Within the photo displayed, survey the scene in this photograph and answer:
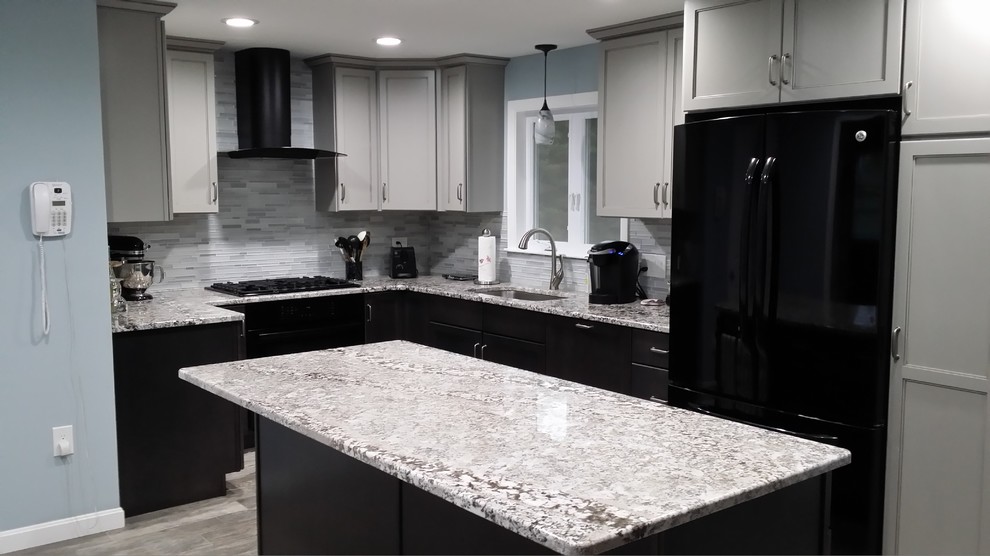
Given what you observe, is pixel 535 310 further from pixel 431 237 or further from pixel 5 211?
pixel 5 211

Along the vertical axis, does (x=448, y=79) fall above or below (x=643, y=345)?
above

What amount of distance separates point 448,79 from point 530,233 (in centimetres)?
122

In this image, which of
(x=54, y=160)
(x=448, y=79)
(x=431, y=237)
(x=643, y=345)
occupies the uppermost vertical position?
(x=448, y=79)

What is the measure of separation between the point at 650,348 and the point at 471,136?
6.72ft

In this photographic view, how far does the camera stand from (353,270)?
542 centimetres

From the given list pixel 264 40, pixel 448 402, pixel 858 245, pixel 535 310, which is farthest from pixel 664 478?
pixel 264 40

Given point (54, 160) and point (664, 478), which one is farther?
point (54, 160)

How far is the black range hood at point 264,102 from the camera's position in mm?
4812

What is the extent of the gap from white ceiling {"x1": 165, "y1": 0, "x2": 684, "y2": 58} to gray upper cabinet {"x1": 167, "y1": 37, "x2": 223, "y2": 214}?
152 millimetres

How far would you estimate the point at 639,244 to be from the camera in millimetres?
4562

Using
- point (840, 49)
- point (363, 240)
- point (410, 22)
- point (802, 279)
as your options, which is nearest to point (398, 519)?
point (802, 279)

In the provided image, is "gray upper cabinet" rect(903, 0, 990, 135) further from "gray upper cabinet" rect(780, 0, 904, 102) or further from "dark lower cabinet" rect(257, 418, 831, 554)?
"dark lower cabinet" rect(257, 418, 831, 554)

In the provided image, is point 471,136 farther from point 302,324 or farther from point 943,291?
point 943,291

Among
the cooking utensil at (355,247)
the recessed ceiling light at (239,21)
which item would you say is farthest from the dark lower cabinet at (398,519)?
the cooking utensil at (355,247)
